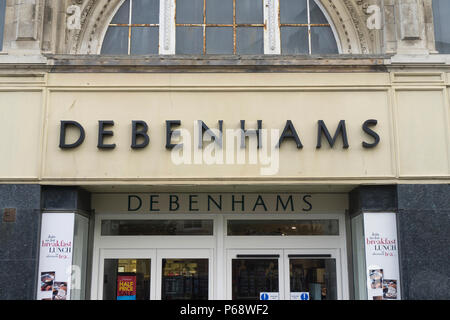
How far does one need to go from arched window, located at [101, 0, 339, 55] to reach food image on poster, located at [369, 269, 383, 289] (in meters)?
4.10

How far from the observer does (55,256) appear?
29.3ft

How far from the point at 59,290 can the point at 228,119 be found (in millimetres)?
3907

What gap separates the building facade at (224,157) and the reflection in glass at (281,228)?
0.04m

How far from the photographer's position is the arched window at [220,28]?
33.7 ft

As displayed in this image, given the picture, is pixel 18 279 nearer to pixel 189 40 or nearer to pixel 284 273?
pixel 284 273

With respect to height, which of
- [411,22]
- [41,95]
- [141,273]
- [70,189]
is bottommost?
[141,273]

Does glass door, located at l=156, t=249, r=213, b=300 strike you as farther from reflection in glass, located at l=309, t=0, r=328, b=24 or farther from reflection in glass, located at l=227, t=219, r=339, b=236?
reflection in glass, located at l=309, t=0, r=328, b=24

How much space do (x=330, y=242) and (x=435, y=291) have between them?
81.7 inches

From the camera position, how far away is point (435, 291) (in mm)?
8664

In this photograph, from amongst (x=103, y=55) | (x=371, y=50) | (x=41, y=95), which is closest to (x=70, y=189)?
(x=41, y=95)

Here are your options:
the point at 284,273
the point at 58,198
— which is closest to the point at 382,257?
the point at 284,273

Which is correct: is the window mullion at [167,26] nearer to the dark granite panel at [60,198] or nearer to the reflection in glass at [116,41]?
the reflection in glass at [116,41]
